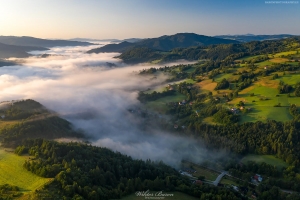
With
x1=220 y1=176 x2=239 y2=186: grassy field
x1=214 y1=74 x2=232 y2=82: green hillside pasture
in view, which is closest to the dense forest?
x1=220 y1=176 x2=239 y2=186: grassy field

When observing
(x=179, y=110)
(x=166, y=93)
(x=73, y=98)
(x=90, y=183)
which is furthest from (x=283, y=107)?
(x=73, y=98)

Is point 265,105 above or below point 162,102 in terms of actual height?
above

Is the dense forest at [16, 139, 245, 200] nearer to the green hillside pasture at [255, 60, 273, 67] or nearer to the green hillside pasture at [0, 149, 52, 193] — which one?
the green hillside pasture at [0, 149, 52, 193]

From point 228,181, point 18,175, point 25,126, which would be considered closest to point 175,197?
point 228,181

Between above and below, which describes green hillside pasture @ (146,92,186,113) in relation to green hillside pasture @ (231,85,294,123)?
below

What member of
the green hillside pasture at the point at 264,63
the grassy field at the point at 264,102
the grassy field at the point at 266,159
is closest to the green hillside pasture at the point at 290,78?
the grassy field at the point at 264,102

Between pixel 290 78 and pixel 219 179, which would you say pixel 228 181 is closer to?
pixel 219 179

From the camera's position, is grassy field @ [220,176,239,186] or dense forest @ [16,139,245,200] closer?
dense forest @ [16,139,245,200]
